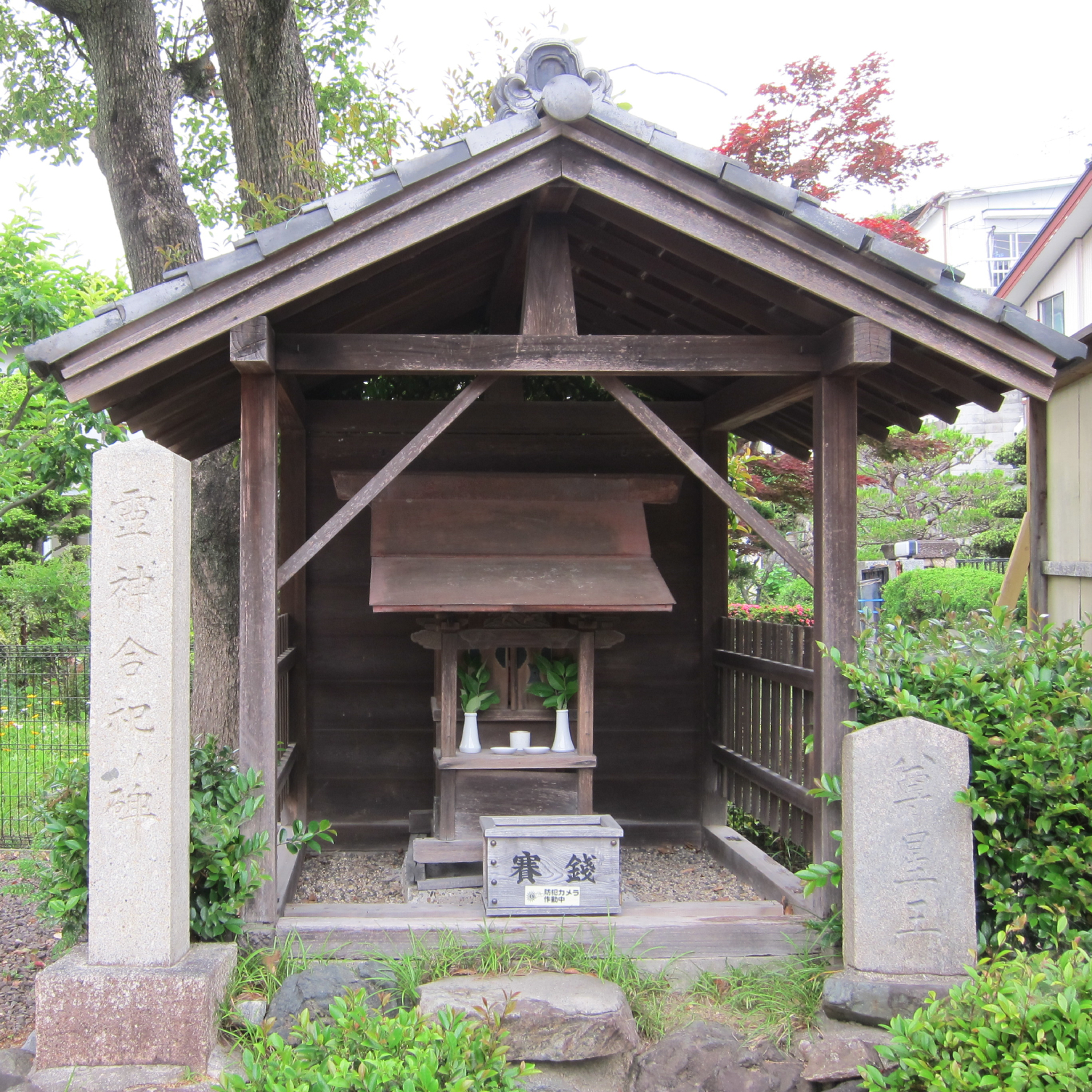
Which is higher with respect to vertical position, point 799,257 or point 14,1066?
point 799,257

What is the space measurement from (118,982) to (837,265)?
406 centimetres

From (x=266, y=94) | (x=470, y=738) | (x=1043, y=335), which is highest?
(x=266, y=94)

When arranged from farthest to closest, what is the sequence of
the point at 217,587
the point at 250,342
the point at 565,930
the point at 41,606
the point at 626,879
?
the point at 41,606 → the point at 217,587 → the point at 626,879 → the point at 565,930 → the point at 250,342

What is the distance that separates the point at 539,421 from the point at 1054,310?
44.9ft

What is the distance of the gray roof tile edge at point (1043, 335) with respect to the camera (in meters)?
4.09

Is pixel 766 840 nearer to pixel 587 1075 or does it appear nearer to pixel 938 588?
pixel 587 1075

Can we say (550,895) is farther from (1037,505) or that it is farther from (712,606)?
(1037,505)

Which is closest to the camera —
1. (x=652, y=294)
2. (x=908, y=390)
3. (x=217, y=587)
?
(x=908, y=390)

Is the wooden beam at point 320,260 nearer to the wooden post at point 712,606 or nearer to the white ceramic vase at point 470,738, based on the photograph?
the white ceramic vase at point 470,738

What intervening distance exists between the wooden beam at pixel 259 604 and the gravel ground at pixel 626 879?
1.17 metres

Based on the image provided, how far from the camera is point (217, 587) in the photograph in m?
7.27

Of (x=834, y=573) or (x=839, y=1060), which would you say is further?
(x=834, y=573)

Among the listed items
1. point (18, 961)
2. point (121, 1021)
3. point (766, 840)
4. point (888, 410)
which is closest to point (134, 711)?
point (121, 1021)

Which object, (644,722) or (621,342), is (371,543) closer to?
(621,342)
